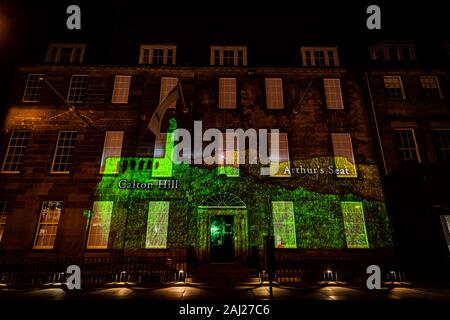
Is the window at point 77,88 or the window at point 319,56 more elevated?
the window at point 319,56

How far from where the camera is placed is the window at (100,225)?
14312 millimetres

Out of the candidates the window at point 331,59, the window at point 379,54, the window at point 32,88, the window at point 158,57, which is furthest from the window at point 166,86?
the window at point 379,54

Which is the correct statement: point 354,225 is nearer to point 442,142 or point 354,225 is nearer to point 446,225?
point 446,225

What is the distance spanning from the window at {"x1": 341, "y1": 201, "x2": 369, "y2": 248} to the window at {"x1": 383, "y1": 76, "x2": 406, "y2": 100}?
8087 mm

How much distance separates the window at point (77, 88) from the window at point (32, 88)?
2103 millimetres

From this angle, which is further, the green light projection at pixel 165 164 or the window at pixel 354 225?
the green light projection at pixel 165 164

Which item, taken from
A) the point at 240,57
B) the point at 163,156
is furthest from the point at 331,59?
the point at 163,156

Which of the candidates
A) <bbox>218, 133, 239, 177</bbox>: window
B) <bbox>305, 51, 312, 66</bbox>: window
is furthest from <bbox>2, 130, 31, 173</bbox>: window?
<bbox>305, 51, 312, 66</bbox>: window

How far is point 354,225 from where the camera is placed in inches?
588

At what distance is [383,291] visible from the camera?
416 inches

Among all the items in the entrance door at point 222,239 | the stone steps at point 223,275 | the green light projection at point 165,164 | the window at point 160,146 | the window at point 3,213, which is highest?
the window at point 160,146

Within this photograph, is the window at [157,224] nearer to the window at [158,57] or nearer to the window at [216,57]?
the window at [158,57]

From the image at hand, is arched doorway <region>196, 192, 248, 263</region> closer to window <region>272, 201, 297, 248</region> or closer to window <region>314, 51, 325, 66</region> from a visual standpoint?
window <region>272, 201, 297, 248</region>

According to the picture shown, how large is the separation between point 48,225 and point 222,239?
33.8 ft
